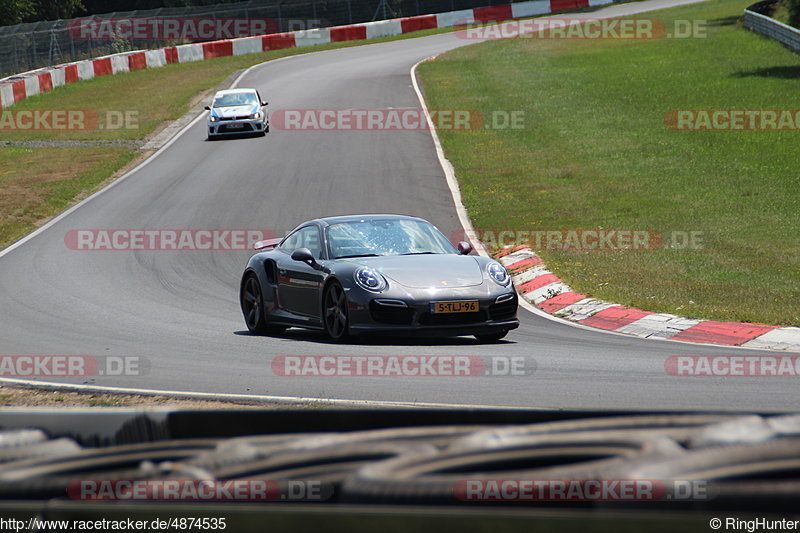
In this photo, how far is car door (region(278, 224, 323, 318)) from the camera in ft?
36.0

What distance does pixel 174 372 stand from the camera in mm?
9070

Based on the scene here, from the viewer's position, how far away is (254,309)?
1198cm

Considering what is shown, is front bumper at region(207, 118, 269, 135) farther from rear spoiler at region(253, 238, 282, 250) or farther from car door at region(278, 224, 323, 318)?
car door at region(278, 224, 323, 318)

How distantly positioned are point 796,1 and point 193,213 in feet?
91.1

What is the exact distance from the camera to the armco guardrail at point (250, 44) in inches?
1600

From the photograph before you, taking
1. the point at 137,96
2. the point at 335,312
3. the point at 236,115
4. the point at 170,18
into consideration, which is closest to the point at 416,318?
the point at 335,312

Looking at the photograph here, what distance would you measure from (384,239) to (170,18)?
47955 mm

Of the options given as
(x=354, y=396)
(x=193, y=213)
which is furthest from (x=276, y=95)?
(x=354, y=396)

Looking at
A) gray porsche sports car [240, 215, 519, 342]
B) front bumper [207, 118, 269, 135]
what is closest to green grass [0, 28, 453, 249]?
front bumper [207, 118, 269, 135]

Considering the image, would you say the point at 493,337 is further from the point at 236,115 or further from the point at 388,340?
the point at 236,115

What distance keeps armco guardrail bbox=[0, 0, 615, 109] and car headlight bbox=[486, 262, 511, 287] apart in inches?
1232

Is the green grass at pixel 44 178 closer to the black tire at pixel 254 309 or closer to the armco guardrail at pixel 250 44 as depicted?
the armco guardrail at pixel 250 44

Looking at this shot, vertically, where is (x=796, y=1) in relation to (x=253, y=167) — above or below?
above

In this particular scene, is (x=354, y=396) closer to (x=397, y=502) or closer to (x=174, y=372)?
(x=174, y=372)
